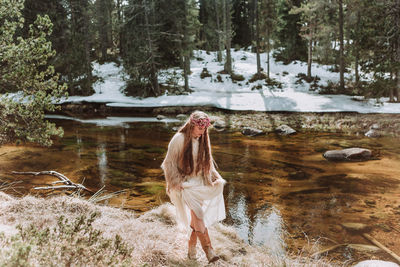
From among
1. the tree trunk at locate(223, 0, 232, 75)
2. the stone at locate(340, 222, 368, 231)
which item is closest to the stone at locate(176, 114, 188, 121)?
the tree trunk at locate(223, 0, 232, 75)

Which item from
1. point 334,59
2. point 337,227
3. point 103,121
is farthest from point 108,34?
point 337,227

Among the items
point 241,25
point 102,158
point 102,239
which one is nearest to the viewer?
point 102,239

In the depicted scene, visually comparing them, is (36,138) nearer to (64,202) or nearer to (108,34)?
(64,202)

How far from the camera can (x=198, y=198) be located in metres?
4.05

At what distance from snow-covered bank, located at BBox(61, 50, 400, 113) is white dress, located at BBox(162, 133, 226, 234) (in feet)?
54.5

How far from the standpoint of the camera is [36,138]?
21.0ft

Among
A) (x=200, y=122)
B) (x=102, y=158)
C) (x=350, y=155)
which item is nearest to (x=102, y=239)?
(x=200, y=122)

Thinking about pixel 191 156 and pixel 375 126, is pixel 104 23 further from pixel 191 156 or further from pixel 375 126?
pixel 191 156

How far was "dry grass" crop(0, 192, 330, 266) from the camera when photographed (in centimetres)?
306

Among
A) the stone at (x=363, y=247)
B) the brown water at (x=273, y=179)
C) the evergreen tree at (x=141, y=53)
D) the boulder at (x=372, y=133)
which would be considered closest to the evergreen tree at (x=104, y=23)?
the evergreen tree at (x=141, y=53)

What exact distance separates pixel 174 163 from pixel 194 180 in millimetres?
366

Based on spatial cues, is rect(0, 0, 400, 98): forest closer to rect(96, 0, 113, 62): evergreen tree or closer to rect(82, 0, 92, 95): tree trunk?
rect(82, 0, 92, 95): tree trunk

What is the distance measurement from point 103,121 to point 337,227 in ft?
A: 53.0

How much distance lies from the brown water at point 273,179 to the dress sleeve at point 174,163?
2123mm
